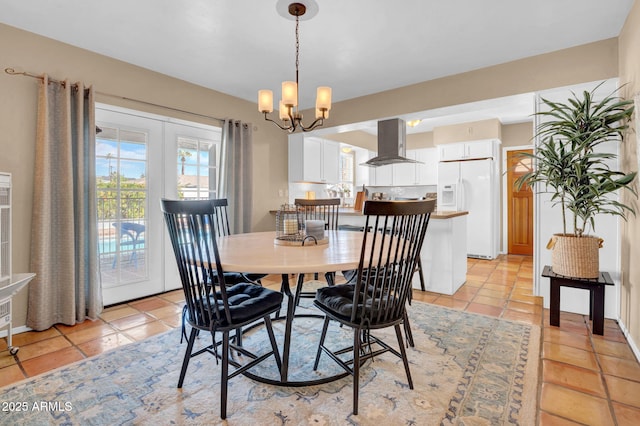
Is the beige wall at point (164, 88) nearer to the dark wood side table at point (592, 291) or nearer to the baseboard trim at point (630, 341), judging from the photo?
the dark wood side table at point (592, 291)

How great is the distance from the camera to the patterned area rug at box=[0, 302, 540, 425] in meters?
1.52

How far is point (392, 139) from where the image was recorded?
4027 millimetres

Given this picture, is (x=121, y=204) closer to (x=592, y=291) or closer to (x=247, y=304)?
(x=247, y=304)

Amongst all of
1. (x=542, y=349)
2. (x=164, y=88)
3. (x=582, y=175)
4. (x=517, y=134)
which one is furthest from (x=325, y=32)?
(x=517, y=134)

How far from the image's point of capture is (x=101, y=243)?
3.12 m

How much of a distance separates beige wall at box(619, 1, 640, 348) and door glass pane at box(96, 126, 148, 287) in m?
4.15

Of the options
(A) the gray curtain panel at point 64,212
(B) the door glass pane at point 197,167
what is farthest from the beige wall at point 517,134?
(A) the gray curtain panel at point 64,212

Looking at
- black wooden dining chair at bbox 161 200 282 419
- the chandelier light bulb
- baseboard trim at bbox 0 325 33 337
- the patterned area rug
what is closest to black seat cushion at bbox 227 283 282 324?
black wooden dining chair at bbox 161 200 282 419

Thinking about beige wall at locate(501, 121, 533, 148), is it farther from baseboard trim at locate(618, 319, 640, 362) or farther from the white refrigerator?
baseboard trim at locate(618, 319, 640, 362)

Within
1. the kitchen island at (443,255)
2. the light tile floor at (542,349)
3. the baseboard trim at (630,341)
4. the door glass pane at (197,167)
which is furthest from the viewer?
the door glass pane at (197,167)

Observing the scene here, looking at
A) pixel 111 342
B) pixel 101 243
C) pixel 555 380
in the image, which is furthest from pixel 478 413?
pixel 101 243

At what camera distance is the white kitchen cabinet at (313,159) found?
4.88m

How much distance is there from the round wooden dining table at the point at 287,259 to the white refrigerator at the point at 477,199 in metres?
4.15

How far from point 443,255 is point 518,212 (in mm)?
3336
